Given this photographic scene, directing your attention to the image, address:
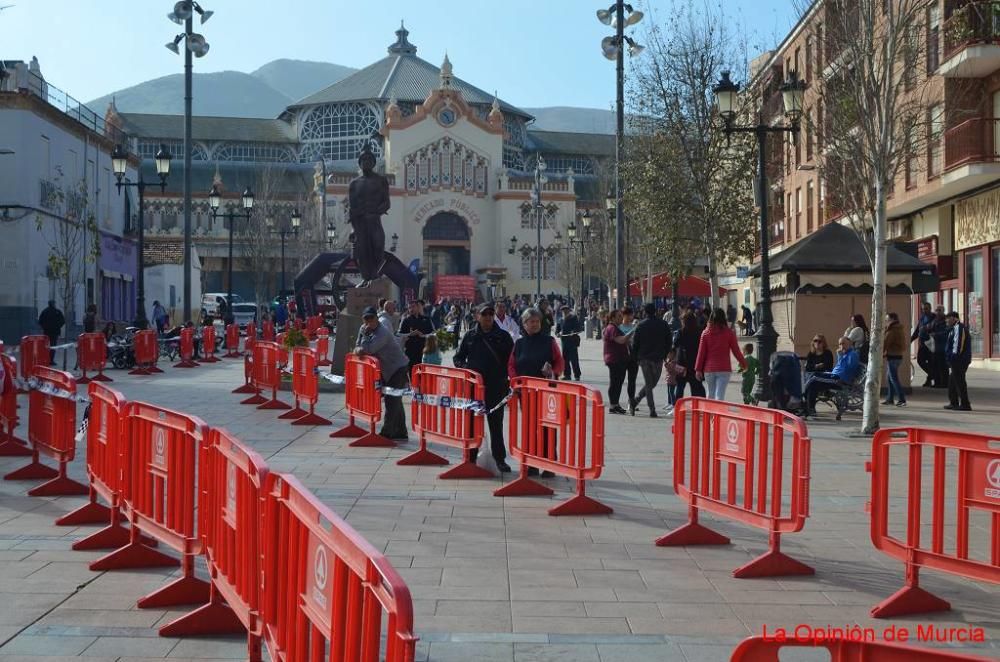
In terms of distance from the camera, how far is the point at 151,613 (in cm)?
612

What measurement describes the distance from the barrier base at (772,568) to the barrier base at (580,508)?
86.7 inches

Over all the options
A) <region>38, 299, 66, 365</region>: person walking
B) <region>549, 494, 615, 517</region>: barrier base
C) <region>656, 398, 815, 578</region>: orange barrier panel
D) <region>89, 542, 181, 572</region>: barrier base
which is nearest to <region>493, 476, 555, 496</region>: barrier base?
<region>549, 494, 615, 517</region>: barrier base

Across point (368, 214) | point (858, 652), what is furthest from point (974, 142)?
point (858, 652)

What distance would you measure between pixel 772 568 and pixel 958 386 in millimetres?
12502

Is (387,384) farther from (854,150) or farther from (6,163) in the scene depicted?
(6,163)

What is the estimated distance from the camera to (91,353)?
24219 millimetres

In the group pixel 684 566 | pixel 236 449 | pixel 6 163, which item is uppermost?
pixel 6 163

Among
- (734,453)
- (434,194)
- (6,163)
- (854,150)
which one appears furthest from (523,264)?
(734,453)

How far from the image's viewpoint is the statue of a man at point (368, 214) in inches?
886

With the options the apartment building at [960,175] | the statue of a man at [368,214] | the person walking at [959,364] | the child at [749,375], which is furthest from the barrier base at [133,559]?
the apartment building at [960,175]

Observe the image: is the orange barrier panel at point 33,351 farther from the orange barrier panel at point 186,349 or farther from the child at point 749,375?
the child at point 749,375

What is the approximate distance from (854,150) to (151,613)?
496 inches

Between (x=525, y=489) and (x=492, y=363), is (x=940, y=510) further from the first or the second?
(x=492, y=363)

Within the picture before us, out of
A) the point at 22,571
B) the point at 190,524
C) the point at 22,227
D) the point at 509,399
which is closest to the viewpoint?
the point at 190,524
